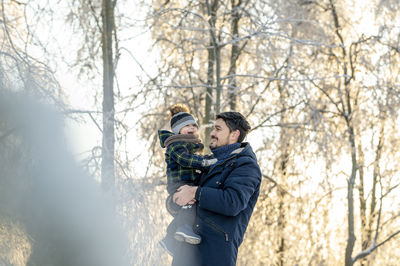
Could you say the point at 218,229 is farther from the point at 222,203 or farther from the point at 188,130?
the point at 188,130

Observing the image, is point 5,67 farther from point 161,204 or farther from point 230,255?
point 230,255

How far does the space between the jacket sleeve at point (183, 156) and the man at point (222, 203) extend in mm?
90

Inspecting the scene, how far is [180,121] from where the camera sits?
9.52ft

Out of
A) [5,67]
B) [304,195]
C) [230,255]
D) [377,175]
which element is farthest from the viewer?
[377,175]

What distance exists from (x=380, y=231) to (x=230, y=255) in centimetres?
796

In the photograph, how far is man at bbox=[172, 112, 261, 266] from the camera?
7.86 feet

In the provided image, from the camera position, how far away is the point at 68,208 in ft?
16.7

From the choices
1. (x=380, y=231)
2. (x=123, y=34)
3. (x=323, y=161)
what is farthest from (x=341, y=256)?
(x=123, y=34)

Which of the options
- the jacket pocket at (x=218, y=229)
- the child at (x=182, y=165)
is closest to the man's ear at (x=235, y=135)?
the child at (x=182, y=165)

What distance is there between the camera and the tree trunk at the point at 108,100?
17.4ft

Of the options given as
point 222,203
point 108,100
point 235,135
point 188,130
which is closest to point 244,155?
point 235,135

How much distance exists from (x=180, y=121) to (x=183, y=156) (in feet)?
0.93

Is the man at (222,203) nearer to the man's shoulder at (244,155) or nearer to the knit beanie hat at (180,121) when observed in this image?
the man's shoulder at (244,155)

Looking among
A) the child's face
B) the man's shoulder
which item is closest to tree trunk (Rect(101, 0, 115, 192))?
the child's face
